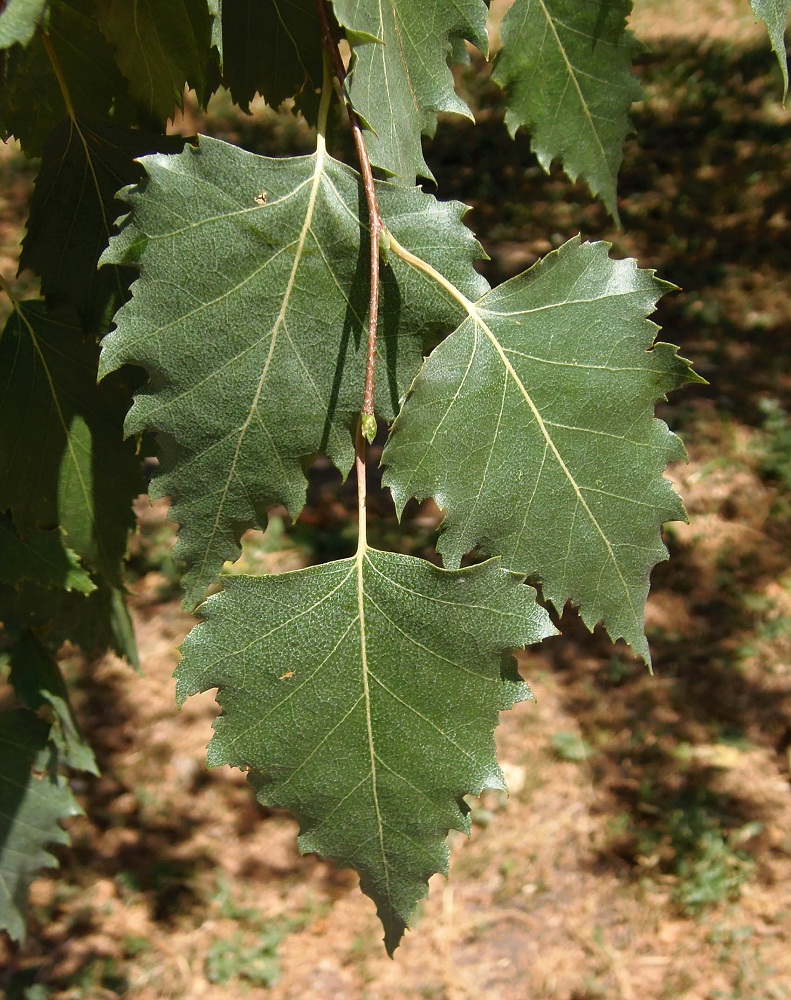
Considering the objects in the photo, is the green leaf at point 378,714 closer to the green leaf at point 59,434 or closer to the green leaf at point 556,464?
the green leaf at point 556,464

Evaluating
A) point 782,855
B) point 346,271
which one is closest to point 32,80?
point 346,271

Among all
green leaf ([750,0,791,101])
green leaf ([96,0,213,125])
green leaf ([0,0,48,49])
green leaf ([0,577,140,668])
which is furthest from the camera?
green leaf ([0,577,140,668])

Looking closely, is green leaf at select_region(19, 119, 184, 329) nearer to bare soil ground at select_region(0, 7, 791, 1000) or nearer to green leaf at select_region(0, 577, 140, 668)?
green leaf at select_region(0, 577, 140, 668)

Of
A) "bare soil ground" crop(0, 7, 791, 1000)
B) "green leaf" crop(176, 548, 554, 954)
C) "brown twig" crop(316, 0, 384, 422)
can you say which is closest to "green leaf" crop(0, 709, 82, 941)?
"bare soil ground" crop(0, 7, 791, 1000)

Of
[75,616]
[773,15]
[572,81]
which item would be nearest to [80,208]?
[572,81]

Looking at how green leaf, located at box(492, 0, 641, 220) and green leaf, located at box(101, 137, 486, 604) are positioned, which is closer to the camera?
green leaf, located at box(101, 137, 486, 604)

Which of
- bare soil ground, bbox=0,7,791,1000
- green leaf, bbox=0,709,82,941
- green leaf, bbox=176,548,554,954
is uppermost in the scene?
green leaf, bbox=176,548,554,954
